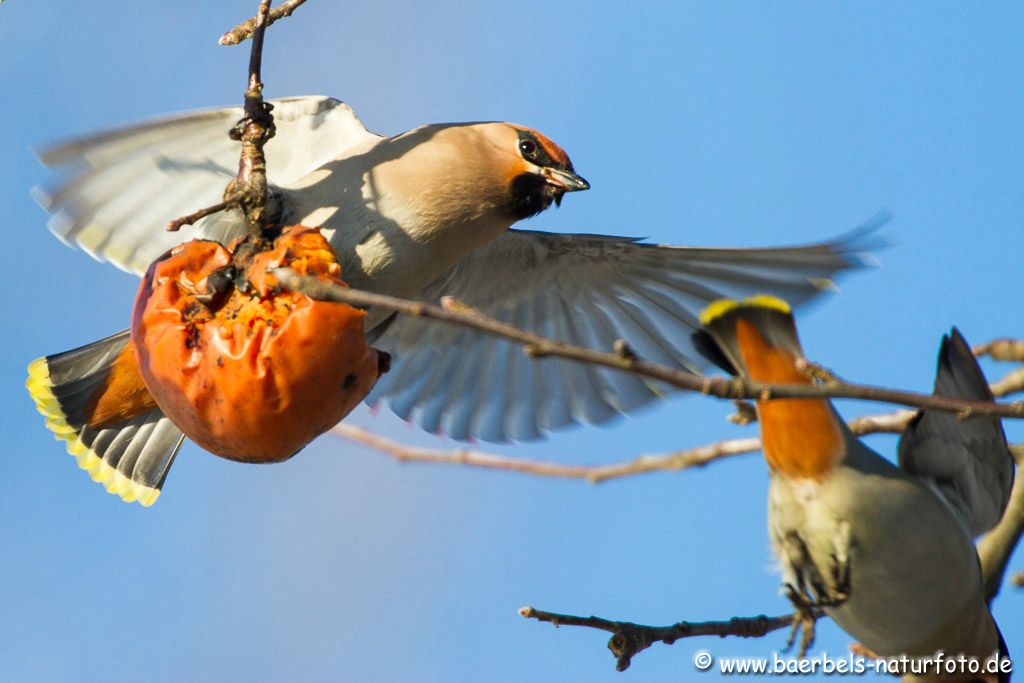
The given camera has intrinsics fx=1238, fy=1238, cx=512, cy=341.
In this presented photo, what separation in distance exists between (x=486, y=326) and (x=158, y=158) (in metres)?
2.70

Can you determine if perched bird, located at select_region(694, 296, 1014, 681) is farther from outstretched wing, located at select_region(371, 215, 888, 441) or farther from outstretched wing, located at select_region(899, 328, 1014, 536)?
outstretched wing, located at select_region(371, 215, 888, 441)

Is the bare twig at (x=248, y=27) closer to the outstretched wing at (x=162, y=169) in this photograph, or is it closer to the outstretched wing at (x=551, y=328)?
the outstretched wing at (x=162, y=169)

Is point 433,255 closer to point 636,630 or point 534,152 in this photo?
point 534,152

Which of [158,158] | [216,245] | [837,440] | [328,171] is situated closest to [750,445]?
[837,440]

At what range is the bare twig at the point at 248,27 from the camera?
8.44ft

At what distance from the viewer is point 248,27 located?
2.63 m

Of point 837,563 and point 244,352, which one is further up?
point 244,352

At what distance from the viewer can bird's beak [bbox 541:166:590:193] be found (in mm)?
3809

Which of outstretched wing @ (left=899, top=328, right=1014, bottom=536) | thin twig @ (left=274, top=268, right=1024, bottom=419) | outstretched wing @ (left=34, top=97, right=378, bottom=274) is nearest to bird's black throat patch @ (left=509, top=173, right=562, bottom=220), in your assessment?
outstretched wing @ (left=34, top=97, right=378, bottom=274)

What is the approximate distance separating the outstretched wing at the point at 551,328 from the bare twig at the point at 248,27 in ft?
6.28

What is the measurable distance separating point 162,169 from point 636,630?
7.59 feet

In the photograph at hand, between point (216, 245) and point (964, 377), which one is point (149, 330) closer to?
point (216, 245)

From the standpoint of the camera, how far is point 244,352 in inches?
103

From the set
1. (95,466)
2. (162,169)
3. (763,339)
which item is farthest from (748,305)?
(95,466)
